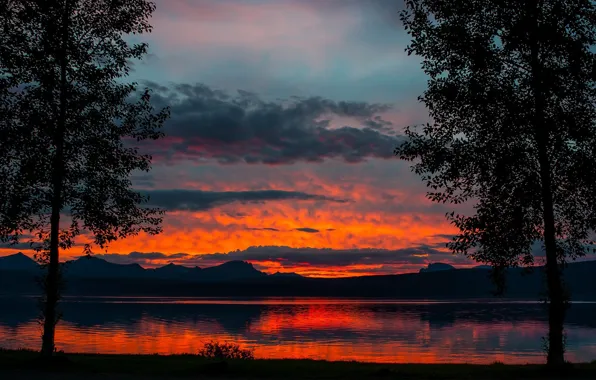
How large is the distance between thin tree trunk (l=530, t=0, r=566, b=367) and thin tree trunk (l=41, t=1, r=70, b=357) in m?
23.7

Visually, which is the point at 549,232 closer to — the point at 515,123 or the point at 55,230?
the point at 515,123

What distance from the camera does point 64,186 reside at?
35.1 m

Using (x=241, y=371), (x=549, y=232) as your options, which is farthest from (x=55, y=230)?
(x=549, y=232)

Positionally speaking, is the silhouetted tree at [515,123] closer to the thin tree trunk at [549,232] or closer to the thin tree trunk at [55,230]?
the thin tree trunk at [549,232]

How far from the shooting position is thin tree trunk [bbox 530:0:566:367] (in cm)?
3089

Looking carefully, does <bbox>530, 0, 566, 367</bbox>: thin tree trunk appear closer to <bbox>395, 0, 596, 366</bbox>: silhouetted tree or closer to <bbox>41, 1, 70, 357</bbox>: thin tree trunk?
<bbox>395, 0, 596, 366</bbox>: silhouetted tree

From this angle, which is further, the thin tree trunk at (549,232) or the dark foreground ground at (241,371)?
the thin tree trunk at (549,232)

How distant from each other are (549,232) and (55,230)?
959 inches

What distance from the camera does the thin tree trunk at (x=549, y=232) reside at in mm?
30891

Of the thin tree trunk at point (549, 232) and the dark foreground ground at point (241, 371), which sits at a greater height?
the thin tree trunk at point (549, 232)

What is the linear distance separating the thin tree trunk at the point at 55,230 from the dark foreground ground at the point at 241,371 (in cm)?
147

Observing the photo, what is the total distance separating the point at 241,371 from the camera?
105ft

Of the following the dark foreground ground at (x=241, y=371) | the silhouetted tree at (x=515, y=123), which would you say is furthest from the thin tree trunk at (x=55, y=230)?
the silhouetted tree at (x=515, y=123)

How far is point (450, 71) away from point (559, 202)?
845 cm
